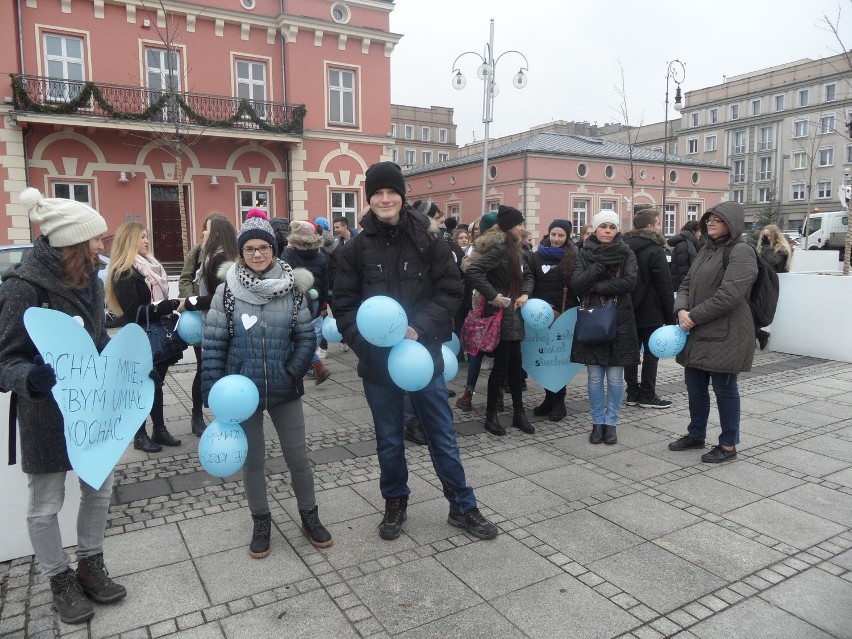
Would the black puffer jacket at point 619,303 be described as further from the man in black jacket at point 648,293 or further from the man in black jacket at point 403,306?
the man in black jacket at point 403,306

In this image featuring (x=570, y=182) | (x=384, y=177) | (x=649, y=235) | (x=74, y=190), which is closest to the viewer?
(x=384, y=177)

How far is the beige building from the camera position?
55.5 meters

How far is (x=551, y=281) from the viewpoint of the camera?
19.6 feet

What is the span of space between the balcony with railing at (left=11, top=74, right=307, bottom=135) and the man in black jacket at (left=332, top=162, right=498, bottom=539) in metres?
16.7

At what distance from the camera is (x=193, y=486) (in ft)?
14.6

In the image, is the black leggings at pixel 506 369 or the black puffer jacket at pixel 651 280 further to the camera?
the black puffer jacket at pixel 651 280

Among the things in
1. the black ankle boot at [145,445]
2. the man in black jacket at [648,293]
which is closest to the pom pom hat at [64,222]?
the black ankle boot at [145,445]

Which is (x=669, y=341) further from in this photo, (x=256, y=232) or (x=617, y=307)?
(x=256, y=232)

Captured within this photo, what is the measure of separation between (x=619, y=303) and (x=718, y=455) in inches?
56.4

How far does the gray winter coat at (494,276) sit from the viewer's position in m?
5.38

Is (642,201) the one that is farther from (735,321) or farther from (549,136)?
(735,321)

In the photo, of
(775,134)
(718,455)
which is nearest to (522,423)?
(718,455)

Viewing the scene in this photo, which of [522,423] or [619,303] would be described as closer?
[619,303]

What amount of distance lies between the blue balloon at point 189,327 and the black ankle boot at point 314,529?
1907 mm
